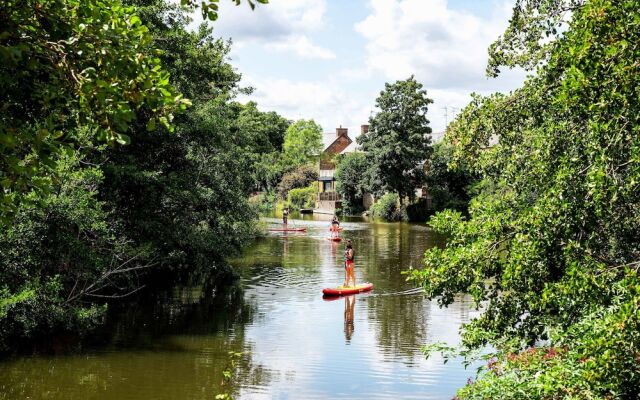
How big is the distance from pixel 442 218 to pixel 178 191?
13234 mm

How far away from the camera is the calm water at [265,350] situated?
1539 cm

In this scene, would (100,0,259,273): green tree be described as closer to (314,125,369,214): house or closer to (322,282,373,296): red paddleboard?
(322,282,373,296): red paddleboard

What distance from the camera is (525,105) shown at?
42.8 ft

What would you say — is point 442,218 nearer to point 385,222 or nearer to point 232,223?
point 232,223

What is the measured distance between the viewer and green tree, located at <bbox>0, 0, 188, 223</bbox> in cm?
590

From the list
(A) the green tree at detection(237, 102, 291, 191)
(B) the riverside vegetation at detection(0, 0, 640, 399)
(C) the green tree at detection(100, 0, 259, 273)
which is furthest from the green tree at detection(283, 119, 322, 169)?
(B) the riverside vegetation at detection(0, 0, 640, 399)

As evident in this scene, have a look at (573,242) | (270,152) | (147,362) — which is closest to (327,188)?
(270,152)

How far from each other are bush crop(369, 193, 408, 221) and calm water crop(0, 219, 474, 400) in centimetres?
4236

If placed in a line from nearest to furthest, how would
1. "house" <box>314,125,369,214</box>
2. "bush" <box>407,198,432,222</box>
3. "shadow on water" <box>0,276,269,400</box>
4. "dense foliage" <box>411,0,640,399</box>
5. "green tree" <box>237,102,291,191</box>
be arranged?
1. "dense foliage" <box>411,0,640,399</box>
2. "shadow on water" <box>0,276,269,400</box>
3. "bush" <box>407,198,432,222</box>
4. "green tree" <box>237,102,291,191</box>
5. "house" <box>314,125,369,214</box>

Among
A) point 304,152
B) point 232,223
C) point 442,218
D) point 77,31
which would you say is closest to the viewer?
point 77,31

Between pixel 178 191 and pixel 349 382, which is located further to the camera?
pixel 178 191

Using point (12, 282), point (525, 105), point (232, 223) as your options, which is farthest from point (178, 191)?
point (525, 105)

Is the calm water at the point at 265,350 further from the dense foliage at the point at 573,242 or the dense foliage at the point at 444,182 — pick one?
the dense foliage at the point at 444,182

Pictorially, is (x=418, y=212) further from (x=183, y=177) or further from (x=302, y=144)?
(x=183, y=177)
